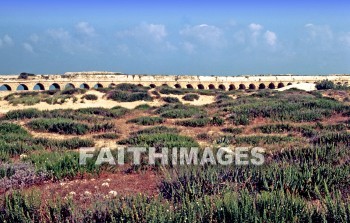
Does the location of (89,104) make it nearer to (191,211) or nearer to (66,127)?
(66,127)

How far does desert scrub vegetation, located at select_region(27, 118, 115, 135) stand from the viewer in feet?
45.5

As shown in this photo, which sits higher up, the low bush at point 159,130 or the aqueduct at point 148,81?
the aqueduct at point 148,81

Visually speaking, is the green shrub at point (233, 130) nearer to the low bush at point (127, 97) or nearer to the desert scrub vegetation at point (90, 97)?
the low bush at point (127, 97)

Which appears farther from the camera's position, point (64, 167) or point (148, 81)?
point (148, 81)

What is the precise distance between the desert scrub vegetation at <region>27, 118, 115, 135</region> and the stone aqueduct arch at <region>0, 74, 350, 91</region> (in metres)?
33.1

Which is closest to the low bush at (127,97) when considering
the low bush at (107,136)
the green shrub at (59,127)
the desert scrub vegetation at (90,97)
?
the desert scrub vegetation at (90,97)

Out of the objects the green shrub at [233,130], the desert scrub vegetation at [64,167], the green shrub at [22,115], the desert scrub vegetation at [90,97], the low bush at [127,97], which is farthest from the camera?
the low bush at [127,97]

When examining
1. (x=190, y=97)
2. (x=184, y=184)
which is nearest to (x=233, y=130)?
(x=184, y=184)

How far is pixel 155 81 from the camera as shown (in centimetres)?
5228

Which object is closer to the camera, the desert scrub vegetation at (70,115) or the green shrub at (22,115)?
the desert scrub vegetation at (70,115)

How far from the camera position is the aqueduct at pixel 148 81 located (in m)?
46.2

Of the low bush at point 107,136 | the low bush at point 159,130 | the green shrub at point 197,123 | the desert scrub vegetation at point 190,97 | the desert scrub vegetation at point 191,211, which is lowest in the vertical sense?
the low bush at point 107,136

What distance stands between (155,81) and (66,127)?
38.4m

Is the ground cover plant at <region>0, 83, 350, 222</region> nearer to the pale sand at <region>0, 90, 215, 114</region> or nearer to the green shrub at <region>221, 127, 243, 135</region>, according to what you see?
the green shrub at <region>221, 127, 243, 135</region>
